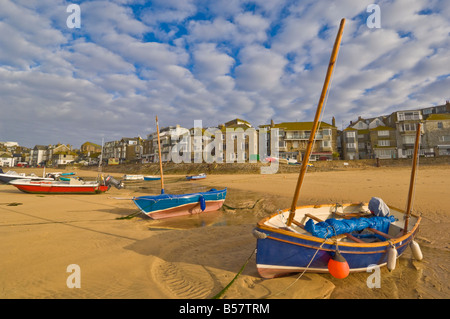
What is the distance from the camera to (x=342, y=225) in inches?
267

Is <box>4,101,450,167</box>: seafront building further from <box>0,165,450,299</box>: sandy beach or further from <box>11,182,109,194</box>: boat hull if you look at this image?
<box>0,165,450,299</box>: sandy beach

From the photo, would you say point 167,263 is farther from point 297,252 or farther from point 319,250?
point 319,250

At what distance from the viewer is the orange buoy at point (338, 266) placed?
15.8ft

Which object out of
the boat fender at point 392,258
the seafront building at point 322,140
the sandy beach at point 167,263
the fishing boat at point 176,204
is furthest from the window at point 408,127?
the boat fender at point 392,258

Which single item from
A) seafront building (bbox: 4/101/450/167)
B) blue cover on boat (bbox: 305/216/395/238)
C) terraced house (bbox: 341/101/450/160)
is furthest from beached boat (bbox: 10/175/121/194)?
terraced house (bbox: 341/101/450/160)

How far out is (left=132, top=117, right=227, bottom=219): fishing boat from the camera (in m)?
12.6

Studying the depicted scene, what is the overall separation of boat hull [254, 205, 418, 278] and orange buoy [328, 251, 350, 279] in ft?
0.63

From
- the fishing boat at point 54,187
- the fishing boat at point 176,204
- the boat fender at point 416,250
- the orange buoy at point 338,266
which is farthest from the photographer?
the fishing boat at point 54,187

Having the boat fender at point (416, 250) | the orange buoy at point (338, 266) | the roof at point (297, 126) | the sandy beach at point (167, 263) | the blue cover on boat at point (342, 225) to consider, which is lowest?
the sandy beach at point (167, 263)

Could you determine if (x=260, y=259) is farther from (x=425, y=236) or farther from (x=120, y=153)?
(x=120, y=153)

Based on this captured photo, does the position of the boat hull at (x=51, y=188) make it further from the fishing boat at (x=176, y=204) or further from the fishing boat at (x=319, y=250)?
the fishing boat at (x=319, y=250)

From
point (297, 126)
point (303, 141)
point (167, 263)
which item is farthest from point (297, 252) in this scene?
point (297, 126)

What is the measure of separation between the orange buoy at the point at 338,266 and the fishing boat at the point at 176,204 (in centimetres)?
985
